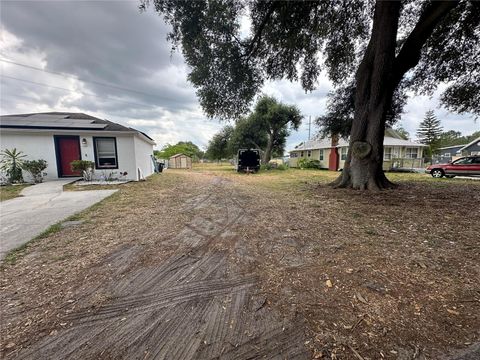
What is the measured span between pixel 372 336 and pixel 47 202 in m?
8.07

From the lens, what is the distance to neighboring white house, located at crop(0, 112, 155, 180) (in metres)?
9.50

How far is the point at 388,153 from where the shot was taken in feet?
63.6

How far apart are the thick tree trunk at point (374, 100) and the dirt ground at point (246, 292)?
3.71 metres

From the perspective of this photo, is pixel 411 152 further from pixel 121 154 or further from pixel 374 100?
pixel 121 154

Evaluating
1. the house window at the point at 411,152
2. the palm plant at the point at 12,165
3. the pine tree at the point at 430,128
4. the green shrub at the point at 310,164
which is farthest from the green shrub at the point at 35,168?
the pine tree at the point at 430,128

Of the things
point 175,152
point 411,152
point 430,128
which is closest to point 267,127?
point 411,152

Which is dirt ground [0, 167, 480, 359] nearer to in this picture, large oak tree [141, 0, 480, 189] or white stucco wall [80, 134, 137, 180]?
large oak tree [141, 0, 480, 189]

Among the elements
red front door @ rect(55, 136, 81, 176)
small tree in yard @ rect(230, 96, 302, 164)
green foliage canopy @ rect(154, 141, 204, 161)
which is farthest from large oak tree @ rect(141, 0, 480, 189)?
green foliage canopy @ rect(154, 141, 204, 161)

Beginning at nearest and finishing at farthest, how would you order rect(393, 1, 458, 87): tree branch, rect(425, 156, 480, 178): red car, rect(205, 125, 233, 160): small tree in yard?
rect(393, 1, 458, 87): tree branch, rect(425, 156, 480, 178): red car, rect(205, 125, 233, 160): small tree in yard

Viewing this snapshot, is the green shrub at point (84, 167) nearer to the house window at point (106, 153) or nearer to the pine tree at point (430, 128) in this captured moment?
the house window at point (106, 153)

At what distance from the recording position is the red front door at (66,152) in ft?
33.0

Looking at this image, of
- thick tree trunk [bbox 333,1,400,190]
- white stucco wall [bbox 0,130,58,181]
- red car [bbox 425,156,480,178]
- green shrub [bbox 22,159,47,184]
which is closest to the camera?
thick tree trunk [bbox 333,1,400,190]

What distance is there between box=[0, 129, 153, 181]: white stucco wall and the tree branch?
11910 mm

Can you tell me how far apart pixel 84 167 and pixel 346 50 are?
13.1 meters
